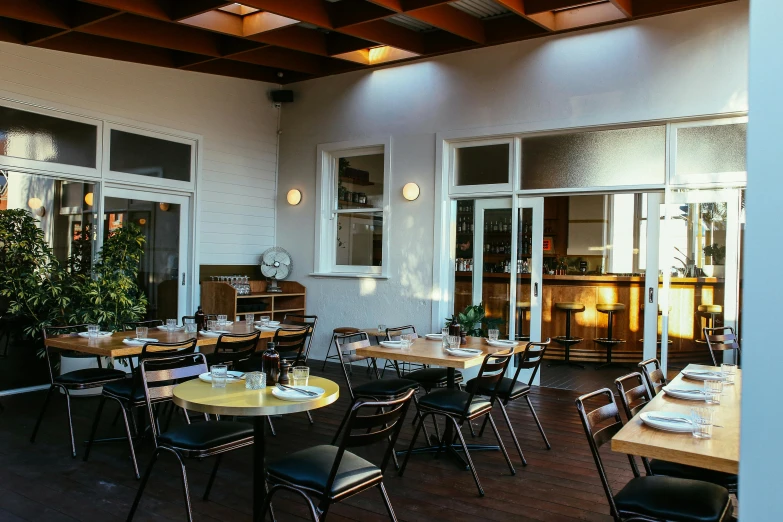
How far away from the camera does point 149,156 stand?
725cm

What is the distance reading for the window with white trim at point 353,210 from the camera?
26.6 feet

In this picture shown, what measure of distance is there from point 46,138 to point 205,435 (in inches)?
179

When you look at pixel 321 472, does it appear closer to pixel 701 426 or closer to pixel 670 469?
pixel 701 426

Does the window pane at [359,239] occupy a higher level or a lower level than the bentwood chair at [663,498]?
higher

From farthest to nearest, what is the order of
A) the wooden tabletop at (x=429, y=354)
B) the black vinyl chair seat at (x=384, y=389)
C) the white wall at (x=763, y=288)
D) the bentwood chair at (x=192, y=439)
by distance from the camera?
the black vinyl chair seat at (x=384, y=389), the wooden tabletop at (x=429, y=354), the bentwood chair at (x=192, y=439), the white wall at (x=763, y=288)

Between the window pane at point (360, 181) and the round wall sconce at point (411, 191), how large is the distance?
55 cm

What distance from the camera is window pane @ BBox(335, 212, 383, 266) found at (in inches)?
320

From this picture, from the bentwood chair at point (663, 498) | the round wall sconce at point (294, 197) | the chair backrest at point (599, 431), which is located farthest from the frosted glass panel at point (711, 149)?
the round wall sconce at point (294, 197)

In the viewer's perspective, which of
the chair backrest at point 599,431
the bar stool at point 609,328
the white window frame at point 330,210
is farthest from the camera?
the bar stool at point 609,328

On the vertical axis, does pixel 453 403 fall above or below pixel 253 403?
below

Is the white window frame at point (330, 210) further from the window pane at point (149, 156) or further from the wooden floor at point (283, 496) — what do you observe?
the wooden floor at point (283, 496)

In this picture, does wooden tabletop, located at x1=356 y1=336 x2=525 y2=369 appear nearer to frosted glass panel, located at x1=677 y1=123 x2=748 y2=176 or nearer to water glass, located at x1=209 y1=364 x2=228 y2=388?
water glass, located at x1=209 y1=364 x2=228 y2=388

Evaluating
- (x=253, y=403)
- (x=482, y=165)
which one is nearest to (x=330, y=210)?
(x=482, y=165)

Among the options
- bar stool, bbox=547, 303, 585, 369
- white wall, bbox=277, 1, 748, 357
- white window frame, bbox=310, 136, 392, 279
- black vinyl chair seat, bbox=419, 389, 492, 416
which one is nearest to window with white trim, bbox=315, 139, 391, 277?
white window frame, bbox=310, 136, 392, 279
